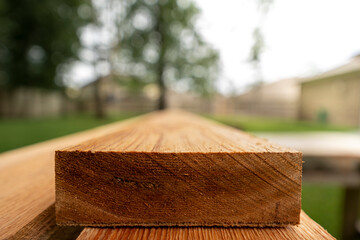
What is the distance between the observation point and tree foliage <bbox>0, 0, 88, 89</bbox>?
1217cm

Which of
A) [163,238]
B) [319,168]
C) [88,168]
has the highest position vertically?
[88,168]

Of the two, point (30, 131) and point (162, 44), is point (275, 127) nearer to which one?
point (162, 44)

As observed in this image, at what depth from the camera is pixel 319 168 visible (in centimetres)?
225

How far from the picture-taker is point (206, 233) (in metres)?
0.43

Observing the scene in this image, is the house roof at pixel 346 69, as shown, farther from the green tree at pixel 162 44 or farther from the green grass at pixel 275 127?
the green tree at pixel 162 44

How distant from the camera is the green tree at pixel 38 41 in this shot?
1216 cm

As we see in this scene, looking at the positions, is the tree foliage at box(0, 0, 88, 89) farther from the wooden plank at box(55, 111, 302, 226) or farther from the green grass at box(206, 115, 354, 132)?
the wooden plank at box(55, 111, 302, 226)

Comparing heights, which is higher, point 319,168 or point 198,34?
point 198,34

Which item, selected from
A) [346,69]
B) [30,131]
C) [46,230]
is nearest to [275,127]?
[346,69]

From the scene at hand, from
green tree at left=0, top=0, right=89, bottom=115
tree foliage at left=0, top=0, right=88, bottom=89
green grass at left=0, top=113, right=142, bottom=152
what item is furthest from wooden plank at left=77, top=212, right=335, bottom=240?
tree foliage at left=0, top=0, right=88, bottom=89

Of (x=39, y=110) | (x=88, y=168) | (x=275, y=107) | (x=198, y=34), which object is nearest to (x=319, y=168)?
(x=88, y=168)

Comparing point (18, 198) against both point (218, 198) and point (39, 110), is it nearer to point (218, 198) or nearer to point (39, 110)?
point (218, 198)

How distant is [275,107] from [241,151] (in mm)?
18400

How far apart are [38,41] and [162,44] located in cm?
724
